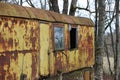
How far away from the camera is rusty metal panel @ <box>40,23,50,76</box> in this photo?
973 cm

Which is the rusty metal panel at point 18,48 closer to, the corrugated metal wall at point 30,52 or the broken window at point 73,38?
the corrugated metal wall at point 30,52

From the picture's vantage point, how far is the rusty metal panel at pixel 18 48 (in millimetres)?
8191

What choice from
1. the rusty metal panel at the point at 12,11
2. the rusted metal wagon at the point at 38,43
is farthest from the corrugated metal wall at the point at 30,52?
the rusty metal panel at the point at 12,11

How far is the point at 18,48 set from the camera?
8.67 metres

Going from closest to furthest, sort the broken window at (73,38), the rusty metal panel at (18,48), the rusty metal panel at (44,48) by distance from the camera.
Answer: the rusty metal panel at (18,48) → the rusty metal panel at (44,48) → the broken window at (73,38)

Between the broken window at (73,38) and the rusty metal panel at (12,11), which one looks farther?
the broken window at (73,38)

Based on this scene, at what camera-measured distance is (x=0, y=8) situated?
8258 mm

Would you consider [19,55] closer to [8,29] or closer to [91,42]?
[8,29]

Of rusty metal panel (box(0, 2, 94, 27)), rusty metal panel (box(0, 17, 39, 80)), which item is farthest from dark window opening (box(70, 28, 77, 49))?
rusty metal panel (box(0, 17, 39, 80))

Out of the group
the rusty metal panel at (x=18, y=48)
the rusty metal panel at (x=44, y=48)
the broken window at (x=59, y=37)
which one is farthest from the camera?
the broken window at (x=59, y=37)

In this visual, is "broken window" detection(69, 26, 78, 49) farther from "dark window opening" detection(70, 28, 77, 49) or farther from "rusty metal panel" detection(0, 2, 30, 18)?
"rusty metal panel" detection(0, 2, 30, 18)

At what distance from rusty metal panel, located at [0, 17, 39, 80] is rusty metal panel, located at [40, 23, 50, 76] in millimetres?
285

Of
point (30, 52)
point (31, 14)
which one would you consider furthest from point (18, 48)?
point (31, 14)

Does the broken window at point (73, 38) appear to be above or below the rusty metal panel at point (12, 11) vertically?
below
